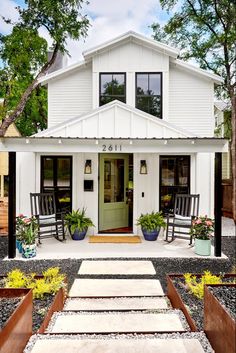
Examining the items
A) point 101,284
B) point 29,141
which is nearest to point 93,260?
point 101,284

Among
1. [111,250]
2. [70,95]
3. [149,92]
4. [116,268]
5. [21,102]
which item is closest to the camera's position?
[116,268]

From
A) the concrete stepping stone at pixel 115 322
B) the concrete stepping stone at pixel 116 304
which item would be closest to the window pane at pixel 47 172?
the concrete stepping stone at pixel 116 304

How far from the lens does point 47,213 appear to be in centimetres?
Answer: 827

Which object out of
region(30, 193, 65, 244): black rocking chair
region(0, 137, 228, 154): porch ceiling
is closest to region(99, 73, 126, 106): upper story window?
region(0, 137, 228, 154): porch ceiling

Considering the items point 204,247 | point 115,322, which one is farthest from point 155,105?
point 115,322

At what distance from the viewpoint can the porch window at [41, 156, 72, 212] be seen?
28.2 ft

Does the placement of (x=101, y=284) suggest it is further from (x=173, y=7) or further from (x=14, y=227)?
(x=173, y=7)

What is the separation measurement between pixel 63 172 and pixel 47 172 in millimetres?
435

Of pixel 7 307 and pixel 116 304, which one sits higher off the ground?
pixel 7 307

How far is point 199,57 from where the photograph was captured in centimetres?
1431

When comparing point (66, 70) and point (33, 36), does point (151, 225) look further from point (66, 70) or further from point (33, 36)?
point (33, 36)

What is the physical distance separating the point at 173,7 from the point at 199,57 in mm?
2427

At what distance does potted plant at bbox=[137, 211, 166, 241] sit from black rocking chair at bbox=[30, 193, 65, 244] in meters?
2.09

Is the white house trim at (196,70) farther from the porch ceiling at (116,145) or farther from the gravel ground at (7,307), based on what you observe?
the gravel ground at (7,307)
